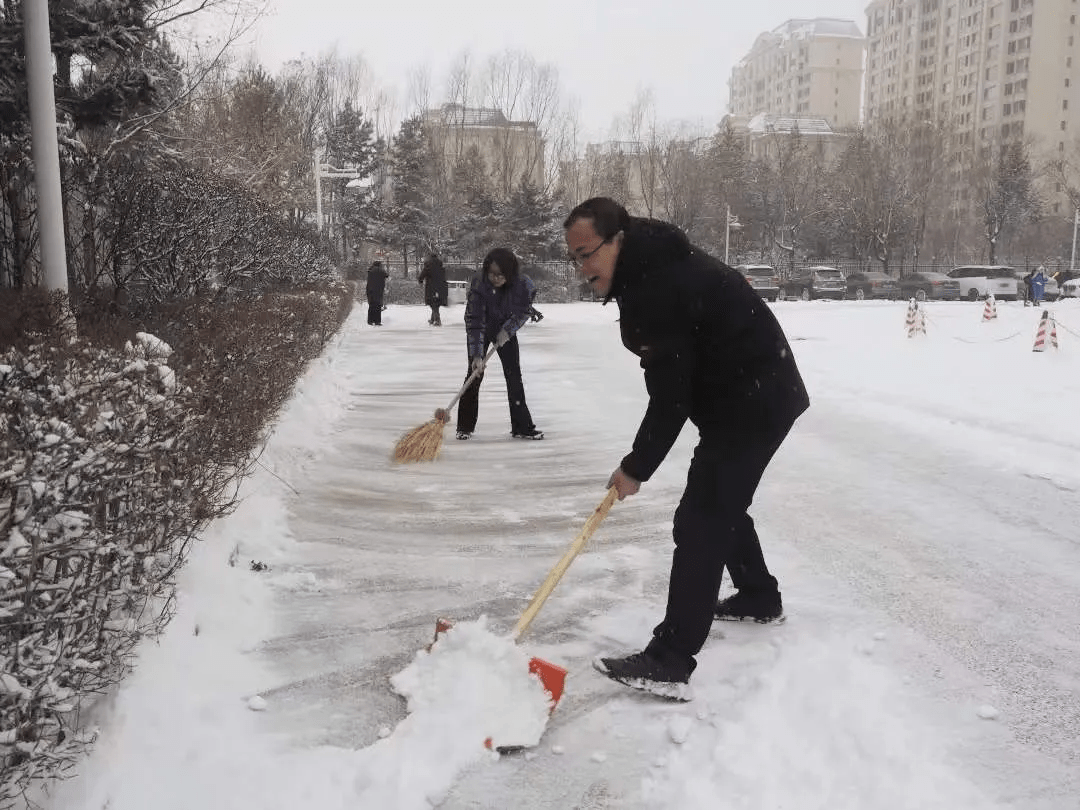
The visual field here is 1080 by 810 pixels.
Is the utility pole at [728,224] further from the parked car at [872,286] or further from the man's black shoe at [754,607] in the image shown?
the man's black shoe at [754,607]

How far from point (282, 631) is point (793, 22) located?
14502 cm

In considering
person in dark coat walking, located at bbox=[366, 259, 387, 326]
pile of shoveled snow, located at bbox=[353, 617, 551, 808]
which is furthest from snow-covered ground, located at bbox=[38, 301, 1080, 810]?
person in dark coat walking, located at bbox=[366, 259, 387, 326]

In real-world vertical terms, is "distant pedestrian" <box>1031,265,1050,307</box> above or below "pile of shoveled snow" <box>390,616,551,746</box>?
above

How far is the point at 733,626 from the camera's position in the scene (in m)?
3.79

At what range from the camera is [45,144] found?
19.5 ft

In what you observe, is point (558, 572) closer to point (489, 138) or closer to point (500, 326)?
point (500, 326)

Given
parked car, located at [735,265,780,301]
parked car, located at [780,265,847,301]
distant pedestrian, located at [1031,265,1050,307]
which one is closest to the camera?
distant pedestrian, located at [1031,265,1050,307]

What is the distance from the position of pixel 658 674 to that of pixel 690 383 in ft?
3.51

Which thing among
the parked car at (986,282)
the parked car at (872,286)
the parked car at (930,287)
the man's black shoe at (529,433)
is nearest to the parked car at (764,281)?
the parked car at (930,287)

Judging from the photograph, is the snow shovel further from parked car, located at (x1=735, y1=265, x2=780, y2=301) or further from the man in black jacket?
parked car, located at (x1=735, y1=265, x2=780, y2=301)

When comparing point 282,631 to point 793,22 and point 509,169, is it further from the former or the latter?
point 793,22

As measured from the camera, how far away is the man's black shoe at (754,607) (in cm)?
378

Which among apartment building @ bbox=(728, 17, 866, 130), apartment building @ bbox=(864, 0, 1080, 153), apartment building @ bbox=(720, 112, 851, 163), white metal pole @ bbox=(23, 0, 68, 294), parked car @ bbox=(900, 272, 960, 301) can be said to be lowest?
parked car @ bbox=(900, 272, 960, 301)

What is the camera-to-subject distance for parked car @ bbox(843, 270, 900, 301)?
4491cm
